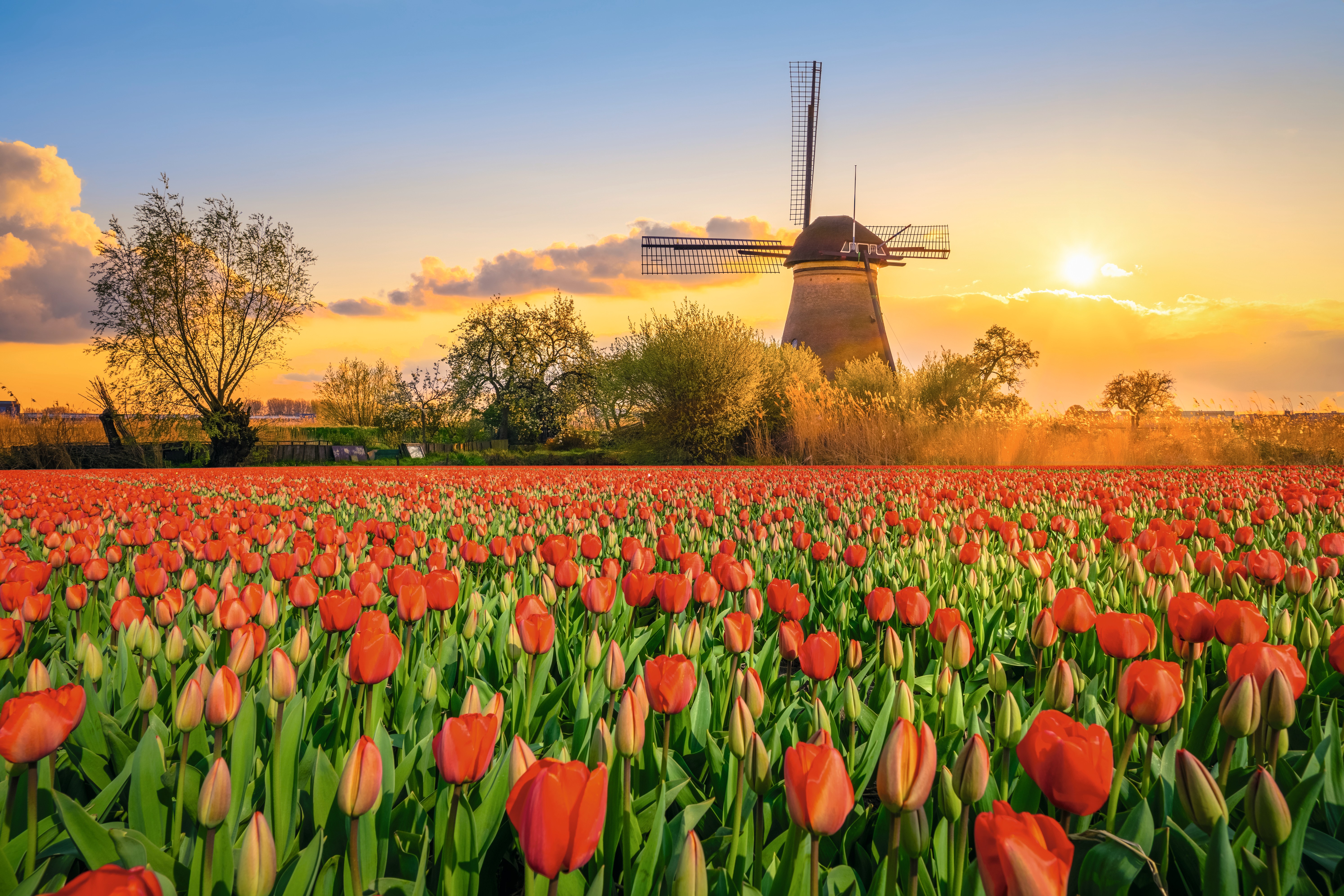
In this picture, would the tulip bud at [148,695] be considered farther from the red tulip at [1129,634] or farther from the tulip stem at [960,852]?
the red tulip at [1129,634]

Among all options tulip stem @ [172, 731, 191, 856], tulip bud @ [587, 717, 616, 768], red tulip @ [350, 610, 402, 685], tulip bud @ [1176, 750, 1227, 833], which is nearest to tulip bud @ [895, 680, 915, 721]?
tulip bud @ [1176, 750, 1227, 833]

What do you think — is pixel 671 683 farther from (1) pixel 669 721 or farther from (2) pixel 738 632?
(2) pixel 738 632

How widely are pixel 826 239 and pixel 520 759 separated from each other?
31.1m

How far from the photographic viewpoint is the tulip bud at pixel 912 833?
925 mm

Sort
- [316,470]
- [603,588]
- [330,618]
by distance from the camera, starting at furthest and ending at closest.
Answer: [316,470] → [603,588] → [330,618]

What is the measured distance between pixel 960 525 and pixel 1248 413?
14904 mm

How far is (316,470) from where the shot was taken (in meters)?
13.1

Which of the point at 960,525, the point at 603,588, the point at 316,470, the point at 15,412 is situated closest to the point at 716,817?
the point at 603,588

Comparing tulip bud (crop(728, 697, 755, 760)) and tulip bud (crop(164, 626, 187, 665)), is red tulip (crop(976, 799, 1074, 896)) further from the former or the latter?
tulip bud (crop(164, 626, 187, 665))

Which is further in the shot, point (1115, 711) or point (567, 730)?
point (567, 730)

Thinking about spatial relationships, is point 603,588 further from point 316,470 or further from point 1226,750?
point 316,470

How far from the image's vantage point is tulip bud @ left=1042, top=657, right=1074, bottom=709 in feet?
4.48

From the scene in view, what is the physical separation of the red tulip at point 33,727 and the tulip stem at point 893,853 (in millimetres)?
1119

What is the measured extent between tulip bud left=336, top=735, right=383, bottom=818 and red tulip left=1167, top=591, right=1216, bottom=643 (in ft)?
5.15
